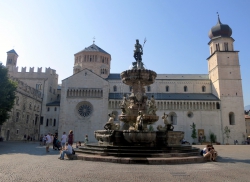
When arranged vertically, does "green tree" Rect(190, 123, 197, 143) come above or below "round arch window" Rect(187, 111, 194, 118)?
below

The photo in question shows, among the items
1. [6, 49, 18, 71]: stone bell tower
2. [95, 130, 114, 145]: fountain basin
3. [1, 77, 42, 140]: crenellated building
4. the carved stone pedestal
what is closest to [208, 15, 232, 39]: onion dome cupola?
the carved stone pedestal

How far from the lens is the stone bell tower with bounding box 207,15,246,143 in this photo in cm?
4991

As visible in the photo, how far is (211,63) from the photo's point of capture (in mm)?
57125

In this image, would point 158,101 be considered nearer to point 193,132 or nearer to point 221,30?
point 193,132

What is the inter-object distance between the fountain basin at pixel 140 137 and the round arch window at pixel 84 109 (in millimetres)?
37228

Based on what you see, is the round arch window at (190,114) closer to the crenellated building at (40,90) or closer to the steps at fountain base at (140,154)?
the crenellated building at (40,90)

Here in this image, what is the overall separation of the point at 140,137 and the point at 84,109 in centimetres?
3837

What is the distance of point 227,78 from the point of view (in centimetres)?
5244

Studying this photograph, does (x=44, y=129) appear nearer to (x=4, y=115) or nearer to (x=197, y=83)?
(x=4, y=115)

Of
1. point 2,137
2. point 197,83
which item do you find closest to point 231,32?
point 197,83

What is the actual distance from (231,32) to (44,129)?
5282 cm

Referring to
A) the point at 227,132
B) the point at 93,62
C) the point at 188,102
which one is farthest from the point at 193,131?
the point at 93,62

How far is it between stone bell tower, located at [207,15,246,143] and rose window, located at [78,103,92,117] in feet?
104

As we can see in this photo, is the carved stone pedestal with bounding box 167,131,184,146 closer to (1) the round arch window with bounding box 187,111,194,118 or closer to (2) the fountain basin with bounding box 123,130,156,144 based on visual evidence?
(2) the fountain basin with bounding box 123,130,156,144
